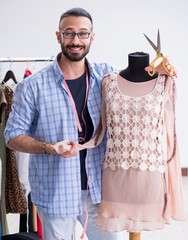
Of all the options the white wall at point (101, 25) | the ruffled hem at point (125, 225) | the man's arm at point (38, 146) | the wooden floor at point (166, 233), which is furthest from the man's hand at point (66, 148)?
the white wall at point (101, 25)

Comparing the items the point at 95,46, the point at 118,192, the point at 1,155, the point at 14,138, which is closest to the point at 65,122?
the point at 14,138

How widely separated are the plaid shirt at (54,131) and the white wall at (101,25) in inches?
130

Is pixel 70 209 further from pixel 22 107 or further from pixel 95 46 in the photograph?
pixel 95 46

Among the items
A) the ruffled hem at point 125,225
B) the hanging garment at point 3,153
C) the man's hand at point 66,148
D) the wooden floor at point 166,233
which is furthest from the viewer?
the wooden floor at point 166,233

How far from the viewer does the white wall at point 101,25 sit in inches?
212

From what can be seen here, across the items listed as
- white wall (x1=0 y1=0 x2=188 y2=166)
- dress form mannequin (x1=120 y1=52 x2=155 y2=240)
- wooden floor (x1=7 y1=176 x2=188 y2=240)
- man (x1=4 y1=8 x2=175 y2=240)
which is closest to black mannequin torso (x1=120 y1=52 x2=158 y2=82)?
dress form mannequin (x1=120 y1=52 x2=155 y2=240)

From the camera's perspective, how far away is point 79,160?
2105mm

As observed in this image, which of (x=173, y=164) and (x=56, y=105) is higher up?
(x=56, y=105)

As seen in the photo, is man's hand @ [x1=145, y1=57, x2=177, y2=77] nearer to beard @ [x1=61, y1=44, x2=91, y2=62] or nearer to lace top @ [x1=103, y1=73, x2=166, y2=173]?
lace top @ [x1=103, y1=73, x2=166, y2=173]

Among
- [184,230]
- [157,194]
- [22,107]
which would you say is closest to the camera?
[157,194]

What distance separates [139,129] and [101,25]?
3.62 metres

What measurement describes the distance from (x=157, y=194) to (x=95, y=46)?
3.63 m

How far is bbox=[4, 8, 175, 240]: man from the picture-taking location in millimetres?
2051

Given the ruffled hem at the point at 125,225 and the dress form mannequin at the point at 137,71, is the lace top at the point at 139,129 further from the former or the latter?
the ruffled hem at the point at 125,225
